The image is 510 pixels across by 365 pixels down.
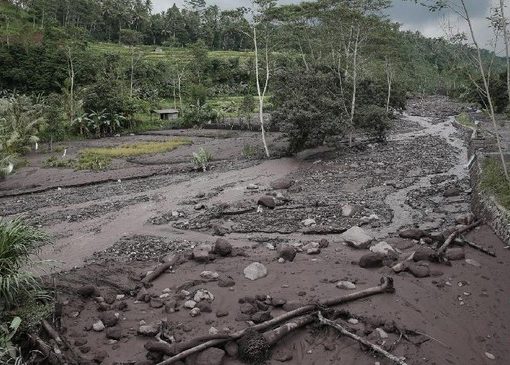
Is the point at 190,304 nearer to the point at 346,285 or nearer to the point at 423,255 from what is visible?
the point at 346,285

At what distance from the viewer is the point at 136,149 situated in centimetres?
3897

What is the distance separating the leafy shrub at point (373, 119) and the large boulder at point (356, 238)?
21865 millimetres

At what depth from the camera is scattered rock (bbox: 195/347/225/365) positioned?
323 inches

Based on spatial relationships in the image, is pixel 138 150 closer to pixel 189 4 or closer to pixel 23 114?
pixel 23 114

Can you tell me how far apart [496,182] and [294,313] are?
1133cm

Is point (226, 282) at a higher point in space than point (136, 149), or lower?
lower

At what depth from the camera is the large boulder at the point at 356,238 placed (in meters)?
14.0

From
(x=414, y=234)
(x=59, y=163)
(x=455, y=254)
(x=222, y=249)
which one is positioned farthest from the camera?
(x=59, y=163)

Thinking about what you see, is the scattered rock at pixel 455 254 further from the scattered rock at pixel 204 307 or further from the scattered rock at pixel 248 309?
the scattered rock at pixel 204 307

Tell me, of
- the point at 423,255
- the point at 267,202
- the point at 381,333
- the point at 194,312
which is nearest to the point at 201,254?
the point at 194,312

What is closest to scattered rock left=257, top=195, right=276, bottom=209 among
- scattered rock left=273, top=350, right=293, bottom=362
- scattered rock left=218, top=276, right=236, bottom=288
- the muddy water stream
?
the muddy water stream

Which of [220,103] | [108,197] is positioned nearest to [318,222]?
[108,197]

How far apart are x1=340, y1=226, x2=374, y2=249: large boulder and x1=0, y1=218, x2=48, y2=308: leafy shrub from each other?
8.78 m

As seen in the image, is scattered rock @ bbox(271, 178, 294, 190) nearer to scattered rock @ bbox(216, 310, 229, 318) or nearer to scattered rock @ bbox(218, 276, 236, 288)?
scattered rock @ bbox(218, 276, 236, 288)
